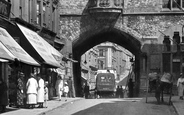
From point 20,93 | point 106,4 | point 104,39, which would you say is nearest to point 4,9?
point 20,93

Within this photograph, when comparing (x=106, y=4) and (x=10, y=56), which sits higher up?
(x=106, y=4)

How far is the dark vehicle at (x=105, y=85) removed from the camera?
5391 centimetres

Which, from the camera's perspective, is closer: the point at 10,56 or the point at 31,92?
the point at 10,56

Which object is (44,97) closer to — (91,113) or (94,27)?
(91,113)

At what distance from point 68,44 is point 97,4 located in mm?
3642

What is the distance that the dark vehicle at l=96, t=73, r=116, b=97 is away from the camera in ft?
177

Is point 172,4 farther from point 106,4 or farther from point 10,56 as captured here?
point 10,56

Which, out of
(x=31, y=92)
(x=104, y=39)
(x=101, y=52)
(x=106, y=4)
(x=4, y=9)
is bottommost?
(x=31, y=92)

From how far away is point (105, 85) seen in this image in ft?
179

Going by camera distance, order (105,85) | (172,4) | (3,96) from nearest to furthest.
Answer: (3,96)
(172,4)
(105,85)

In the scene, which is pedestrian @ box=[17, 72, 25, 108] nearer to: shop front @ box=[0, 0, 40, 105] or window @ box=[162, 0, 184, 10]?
shop front @ box=[0, 0, 40, 105]

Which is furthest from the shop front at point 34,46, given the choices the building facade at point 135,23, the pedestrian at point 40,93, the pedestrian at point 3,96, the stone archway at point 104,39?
the stone archway at point 104,39

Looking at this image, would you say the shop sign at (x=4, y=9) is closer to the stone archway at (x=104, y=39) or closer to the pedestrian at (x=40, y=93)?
the pedestrian at (x=40, y=93)

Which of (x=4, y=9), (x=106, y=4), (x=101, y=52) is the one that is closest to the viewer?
(x=4, y=9)
